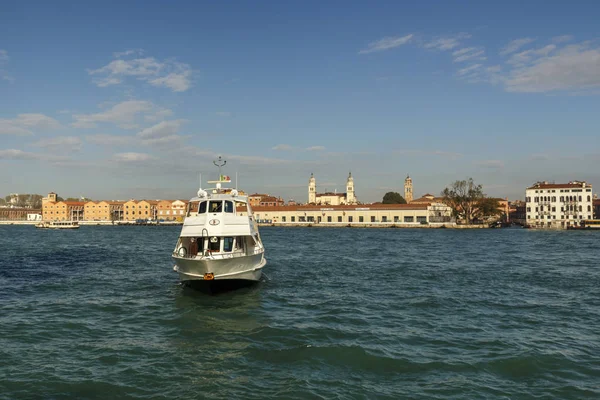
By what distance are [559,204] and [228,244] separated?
115m

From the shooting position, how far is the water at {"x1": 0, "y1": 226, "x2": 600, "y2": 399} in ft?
33.4

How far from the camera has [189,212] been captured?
23625mm

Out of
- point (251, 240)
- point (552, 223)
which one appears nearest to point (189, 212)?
point (251, 240)

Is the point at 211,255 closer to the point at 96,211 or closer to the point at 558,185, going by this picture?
the point at 558,185

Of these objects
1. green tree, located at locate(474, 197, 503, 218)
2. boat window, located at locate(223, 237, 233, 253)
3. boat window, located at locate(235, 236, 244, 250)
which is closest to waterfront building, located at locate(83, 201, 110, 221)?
green tree, located at locate(474, 197, 503, 218)

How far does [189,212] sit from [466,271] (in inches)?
696

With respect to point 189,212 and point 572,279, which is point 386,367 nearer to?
point 189,212

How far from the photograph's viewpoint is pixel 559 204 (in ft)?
378

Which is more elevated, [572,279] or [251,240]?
[251,240]

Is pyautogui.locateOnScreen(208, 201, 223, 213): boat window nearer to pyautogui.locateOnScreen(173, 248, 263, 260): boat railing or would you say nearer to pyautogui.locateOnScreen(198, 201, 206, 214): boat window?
pyautogui.locateOnScreen(198, 201, 206, 214): boat window

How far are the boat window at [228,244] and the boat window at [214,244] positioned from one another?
43 cm

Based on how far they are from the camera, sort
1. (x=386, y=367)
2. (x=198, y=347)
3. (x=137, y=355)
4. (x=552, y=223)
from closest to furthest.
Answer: (x=386, y=367) → (x=137, y=355) → (x=198, y=347) → (x=552, y=223)

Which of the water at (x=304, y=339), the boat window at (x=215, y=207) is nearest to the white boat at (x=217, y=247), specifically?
the boat window at (x=215, y=207)

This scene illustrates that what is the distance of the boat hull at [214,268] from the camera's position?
754 inches
